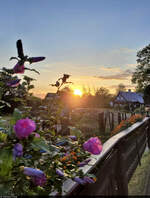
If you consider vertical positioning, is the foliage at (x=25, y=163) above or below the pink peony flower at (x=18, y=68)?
A: below

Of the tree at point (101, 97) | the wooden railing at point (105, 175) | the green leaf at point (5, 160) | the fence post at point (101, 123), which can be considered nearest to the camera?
the green leaf at point (5, 160)

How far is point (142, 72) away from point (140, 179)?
4279 cm

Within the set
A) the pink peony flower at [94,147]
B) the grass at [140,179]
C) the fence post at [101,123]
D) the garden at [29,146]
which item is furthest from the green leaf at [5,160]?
the fence post at [101,123]

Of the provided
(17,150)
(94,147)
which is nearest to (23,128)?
(17,150)

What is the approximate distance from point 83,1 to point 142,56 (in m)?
47.0

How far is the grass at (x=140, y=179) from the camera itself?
3746 mm

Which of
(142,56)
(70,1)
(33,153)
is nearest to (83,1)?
(70,1)

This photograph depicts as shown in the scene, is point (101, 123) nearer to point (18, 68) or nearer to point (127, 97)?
point (18, 68)

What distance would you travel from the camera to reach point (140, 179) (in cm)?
427

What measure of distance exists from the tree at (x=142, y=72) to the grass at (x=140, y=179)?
1591 inches

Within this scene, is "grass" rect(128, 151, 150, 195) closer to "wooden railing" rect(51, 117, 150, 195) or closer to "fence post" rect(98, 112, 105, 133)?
"wooden railing" rect(51, 117, 150, 195)

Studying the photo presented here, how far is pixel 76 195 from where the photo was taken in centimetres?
131

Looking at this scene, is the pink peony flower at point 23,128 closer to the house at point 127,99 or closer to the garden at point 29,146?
the garden at point 29,146

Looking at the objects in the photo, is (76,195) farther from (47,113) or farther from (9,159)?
(9,159)
